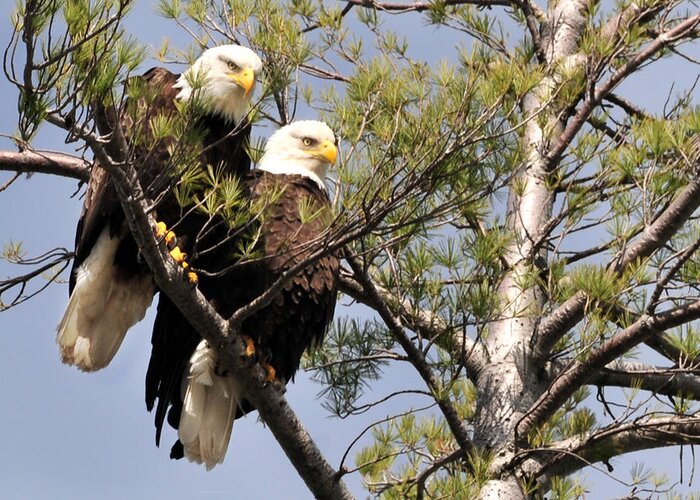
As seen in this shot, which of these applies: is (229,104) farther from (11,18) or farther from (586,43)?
(11,18)

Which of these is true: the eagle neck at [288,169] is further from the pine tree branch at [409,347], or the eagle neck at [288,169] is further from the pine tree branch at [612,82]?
the pine tree branch at [612,82]

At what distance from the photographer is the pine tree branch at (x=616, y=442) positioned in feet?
12.3

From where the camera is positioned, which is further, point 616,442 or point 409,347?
point 616,442

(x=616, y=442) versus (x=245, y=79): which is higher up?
(x=245, y=79)

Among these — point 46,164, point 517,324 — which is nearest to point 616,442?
point 517,324

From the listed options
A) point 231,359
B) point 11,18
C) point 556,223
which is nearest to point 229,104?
point 231,359

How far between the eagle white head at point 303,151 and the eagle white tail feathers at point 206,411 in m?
0.69

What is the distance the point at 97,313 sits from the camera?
368cm

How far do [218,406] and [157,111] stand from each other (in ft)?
3.22

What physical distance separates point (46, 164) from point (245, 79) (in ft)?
2.35

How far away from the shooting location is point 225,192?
279cm

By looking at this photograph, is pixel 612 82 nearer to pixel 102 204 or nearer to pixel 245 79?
pixel 245 79

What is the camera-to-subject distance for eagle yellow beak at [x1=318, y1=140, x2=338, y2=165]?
4199 millimetres

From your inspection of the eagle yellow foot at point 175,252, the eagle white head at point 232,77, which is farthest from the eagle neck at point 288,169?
the eagle yellow foot at point 175,252
